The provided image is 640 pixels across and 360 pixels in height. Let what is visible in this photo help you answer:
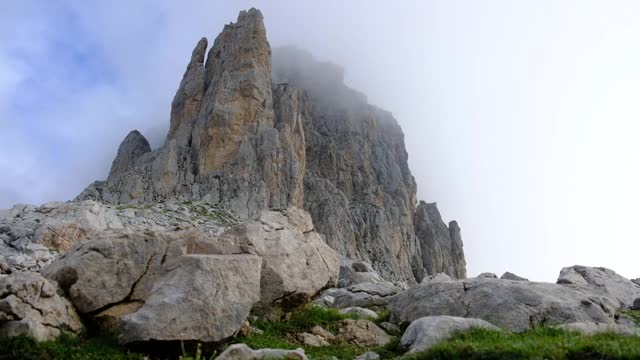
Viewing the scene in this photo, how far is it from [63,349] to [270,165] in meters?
98.0

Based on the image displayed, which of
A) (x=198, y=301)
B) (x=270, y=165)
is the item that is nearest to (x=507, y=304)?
(x=198, y=301)

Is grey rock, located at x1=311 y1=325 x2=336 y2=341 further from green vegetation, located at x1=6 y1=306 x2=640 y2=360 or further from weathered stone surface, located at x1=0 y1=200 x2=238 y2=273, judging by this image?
weathered stone surface, located at x1=0 y1=200 x2=238 y2=273

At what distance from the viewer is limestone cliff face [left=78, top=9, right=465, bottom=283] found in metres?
105

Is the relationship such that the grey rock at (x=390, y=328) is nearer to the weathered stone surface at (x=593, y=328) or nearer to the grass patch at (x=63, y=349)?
the weathered stone surface at (x=593, y=328)

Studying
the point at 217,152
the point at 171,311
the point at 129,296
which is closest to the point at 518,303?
the point at 171,311

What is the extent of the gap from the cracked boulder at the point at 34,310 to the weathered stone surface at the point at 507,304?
13589 mm

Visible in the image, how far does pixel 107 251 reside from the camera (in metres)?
18.8

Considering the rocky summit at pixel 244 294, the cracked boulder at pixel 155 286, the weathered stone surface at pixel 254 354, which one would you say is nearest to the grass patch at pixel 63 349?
the rocky summit at pixel 244 294

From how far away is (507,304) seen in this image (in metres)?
20.6

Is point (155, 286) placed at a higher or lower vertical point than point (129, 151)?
lower

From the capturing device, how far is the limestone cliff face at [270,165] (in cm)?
10488

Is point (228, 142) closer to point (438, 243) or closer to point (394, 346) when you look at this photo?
point (438, 243)

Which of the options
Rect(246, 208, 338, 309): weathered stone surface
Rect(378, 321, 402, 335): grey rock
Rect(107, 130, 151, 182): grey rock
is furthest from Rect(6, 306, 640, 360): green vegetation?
Rect(107, 130, 151, 182): grey rock

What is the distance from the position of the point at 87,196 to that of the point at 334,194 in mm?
68414
